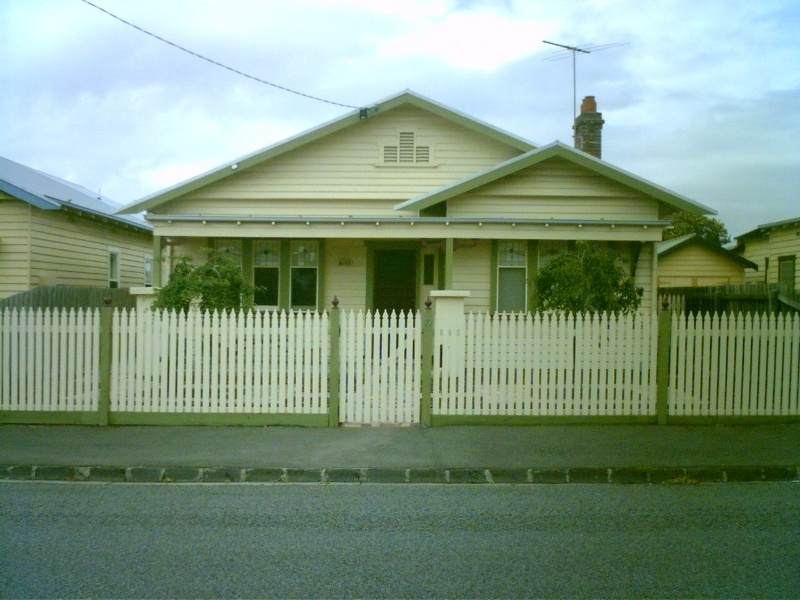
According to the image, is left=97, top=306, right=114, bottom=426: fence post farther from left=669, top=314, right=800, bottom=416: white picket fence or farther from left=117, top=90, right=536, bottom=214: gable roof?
left=669, top=314, right=800, bottom=416: white picket fence

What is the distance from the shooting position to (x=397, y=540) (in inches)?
237

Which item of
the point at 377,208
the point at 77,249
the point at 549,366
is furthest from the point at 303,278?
the point at 549,366

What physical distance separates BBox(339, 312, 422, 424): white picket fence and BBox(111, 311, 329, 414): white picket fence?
326 millimetres

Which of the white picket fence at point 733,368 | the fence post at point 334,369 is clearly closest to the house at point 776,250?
the white picket fence at point 733,368

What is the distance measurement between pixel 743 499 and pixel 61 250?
52.4ft

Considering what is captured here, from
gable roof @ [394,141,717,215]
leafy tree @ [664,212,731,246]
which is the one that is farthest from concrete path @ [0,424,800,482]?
leafy tree @ [664,212,731,246]

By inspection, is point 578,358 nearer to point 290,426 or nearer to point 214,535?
point 290,426

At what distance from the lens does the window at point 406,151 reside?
56.4 ft

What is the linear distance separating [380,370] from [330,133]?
8081mm

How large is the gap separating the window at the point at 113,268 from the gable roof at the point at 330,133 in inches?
229

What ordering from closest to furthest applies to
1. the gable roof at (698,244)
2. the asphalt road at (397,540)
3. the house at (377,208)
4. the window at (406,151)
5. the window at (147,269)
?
1. the asphalt road at (397,540)
2. the house at (377,208)
3. the window at (406,151)
4. the window at (147,269)
5. the gable roof at (698,244)

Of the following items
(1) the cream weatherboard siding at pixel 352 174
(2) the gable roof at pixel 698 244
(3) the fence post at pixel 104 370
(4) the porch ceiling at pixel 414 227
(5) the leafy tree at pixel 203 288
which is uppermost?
(1) the cream weatherboard siding at pixel 352 174

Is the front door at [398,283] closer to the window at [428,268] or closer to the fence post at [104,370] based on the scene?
the window at [428,268]

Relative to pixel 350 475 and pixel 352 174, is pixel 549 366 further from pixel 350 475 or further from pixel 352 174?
pixel 352 174
